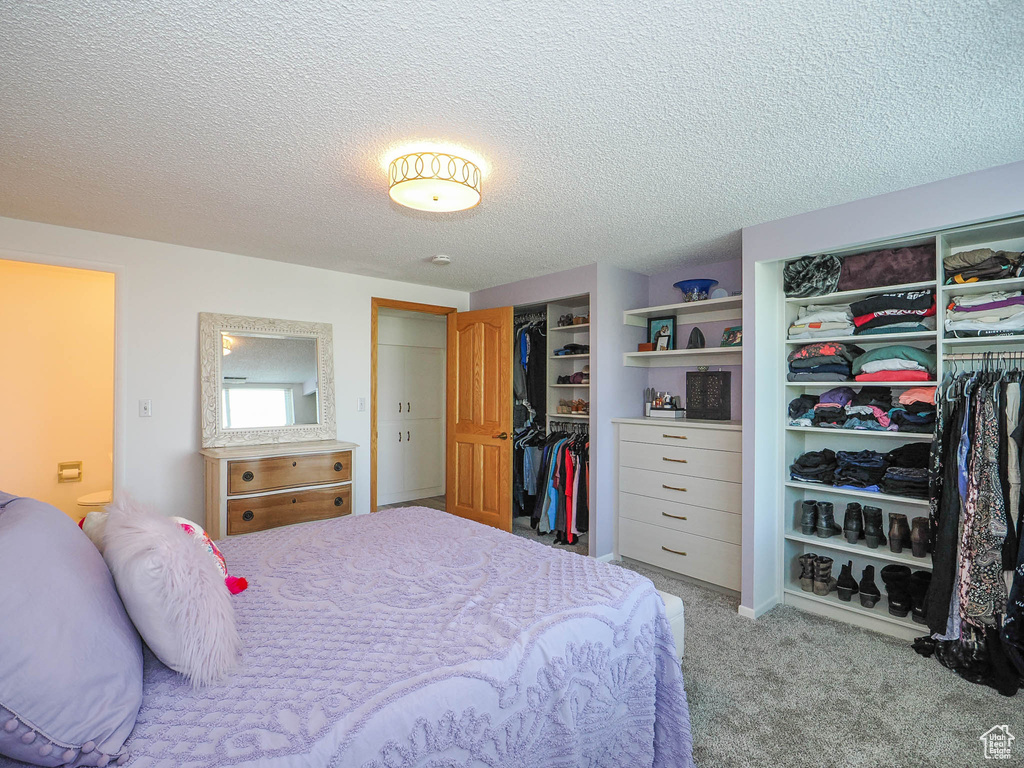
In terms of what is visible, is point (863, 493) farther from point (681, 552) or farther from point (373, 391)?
point (373, 391)

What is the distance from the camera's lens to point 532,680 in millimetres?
1401

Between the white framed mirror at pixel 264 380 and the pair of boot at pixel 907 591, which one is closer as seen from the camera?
the pair of boot at pixel 907 591

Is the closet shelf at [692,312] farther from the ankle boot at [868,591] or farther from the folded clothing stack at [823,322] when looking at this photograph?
the ankle boot at [868,591]

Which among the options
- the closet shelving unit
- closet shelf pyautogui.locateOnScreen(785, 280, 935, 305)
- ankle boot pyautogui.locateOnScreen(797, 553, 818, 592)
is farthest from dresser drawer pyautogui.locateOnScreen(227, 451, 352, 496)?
closet shelf pyautogui.locateOnScreen(785, 280, 935, 305)

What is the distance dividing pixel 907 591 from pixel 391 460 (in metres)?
4.50

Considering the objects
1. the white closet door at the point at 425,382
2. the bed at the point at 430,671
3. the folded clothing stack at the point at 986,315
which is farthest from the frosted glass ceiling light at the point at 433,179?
the white closet door at the point at 425,382

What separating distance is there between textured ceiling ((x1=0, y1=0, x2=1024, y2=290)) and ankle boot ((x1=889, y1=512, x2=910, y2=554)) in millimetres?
1754

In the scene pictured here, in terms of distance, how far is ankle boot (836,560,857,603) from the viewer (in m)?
3.00

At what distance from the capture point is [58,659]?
3.18 ft

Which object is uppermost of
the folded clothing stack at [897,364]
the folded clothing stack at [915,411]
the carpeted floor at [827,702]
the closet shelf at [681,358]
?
the closet shelf at [681,358]

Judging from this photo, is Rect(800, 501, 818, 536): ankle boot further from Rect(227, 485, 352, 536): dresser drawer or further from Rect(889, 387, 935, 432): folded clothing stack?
Rect(227, 485, 352, 536): dresser drawer

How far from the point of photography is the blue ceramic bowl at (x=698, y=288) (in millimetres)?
3893

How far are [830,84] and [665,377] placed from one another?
2889 mm

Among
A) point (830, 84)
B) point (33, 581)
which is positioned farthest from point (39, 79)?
point (830, 84)
